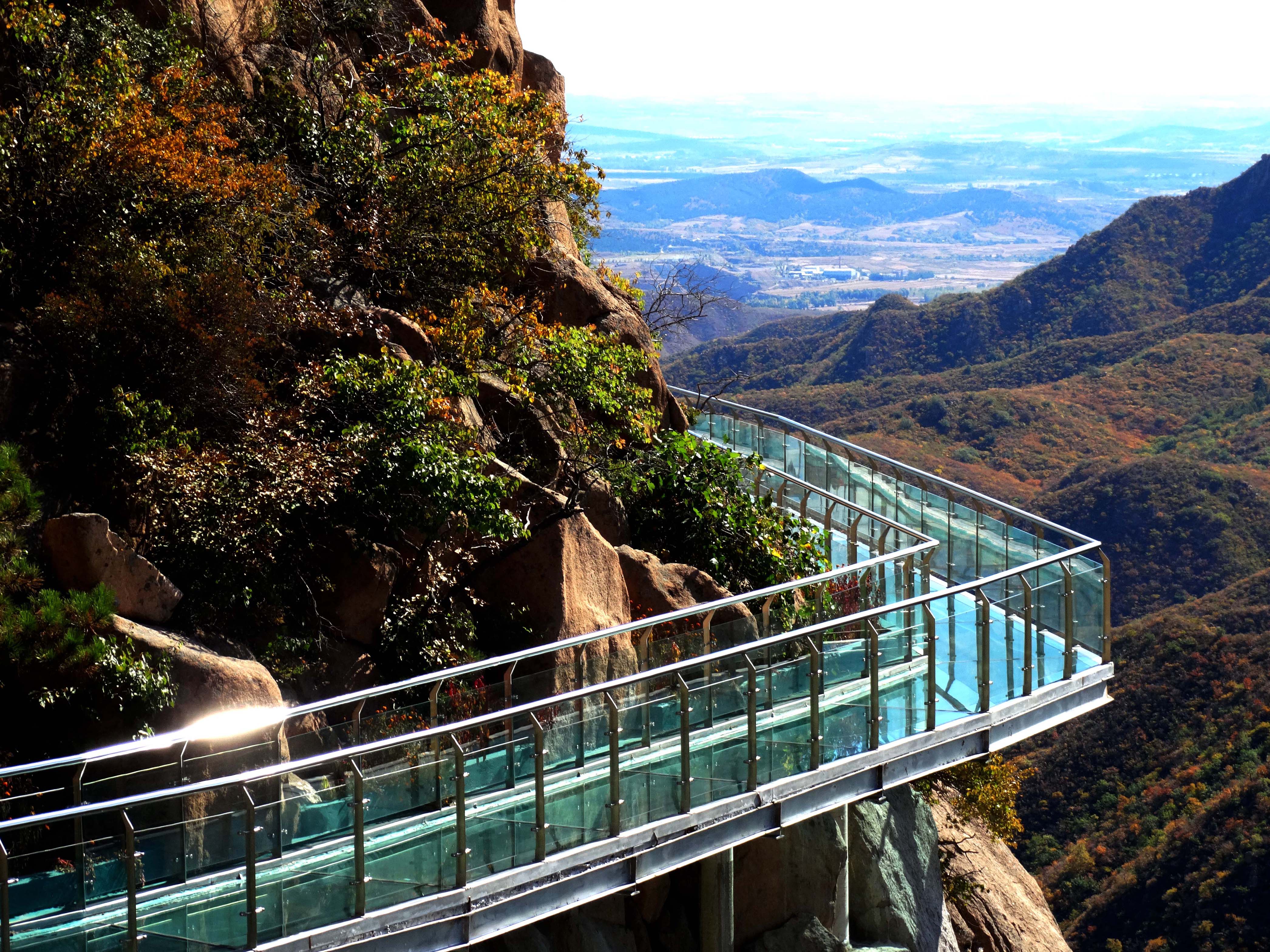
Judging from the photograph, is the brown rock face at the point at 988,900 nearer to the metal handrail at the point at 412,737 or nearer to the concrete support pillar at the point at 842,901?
the concrete support pillar at the point at 842,901

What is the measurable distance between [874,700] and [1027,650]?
7.03 ft

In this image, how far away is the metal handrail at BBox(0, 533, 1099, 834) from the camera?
6.58 meters

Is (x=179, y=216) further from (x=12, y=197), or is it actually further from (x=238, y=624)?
(x=238, y=624)

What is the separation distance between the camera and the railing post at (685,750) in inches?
348

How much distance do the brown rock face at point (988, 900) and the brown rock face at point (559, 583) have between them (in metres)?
7.33

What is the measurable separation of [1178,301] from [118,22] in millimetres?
111360

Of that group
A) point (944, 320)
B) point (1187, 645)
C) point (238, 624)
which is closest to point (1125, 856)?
point (1187, 645)

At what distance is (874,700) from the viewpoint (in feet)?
33.5

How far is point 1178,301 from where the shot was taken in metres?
111

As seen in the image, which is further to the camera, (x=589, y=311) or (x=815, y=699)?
(x=589, y=311)

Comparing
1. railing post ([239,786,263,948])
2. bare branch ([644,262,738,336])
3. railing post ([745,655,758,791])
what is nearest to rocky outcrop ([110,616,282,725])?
railing post ([239,786,263,948])

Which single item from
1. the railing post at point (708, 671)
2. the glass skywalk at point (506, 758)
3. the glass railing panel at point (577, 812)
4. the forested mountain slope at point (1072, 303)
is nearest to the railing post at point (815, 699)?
the glass skywalk at point (506, 758)

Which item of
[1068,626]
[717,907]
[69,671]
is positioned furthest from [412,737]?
[1068,626]

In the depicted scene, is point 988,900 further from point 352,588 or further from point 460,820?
→ point 460,820
